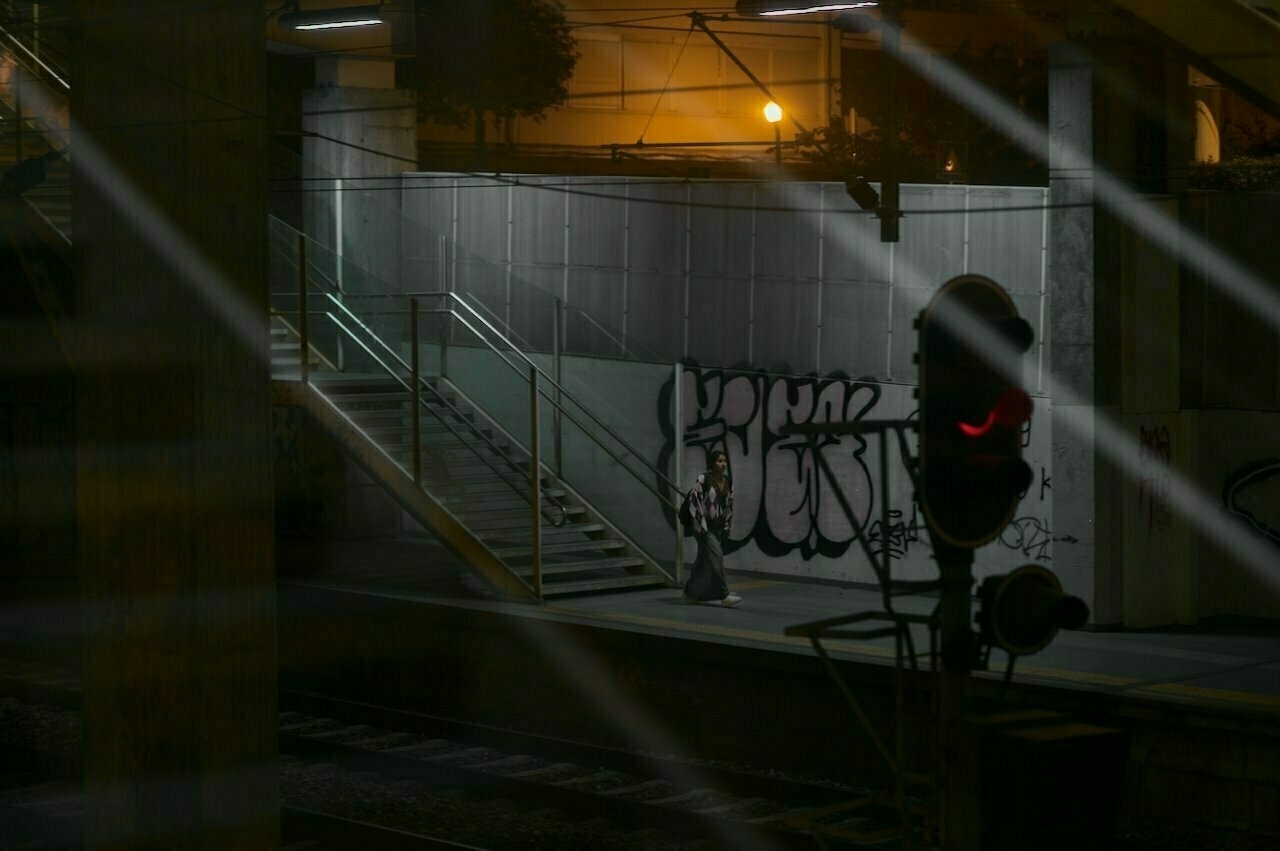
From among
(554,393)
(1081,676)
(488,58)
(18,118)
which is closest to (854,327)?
(554,393)

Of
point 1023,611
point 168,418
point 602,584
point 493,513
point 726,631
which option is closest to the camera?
point 1023,611

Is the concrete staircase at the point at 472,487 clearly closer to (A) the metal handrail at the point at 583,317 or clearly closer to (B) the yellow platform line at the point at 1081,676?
(A) the metal handrail at the point at 583,317

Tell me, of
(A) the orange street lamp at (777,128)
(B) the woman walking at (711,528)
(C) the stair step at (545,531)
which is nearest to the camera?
A: (B) the woman walking at (711,528)

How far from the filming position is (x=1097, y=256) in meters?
15.0

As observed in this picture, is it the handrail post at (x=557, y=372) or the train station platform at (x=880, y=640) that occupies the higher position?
the handrail post at (x=557, y=372)

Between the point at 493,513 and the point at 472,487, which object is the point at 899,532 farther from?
the point at 472,487

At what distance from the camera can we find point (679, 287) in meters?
19.2

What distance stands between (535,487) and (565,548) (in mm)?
948

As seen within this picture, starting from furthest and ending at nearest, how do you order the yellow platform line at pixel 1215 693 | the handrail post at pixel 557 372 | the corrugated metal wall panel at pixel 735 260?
the handrail post at pixel 557 372 → the corrugated metal wall panel at pixel 735 260 → the yellow platform line at pixel 1215 693

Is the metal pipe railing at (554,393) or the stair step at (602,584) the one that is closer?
the stair step at (602,584)

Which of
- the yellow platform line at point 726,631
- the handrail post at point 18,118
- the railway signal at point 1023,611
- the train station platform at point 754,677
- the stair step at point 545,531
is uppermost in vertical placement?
the handrail post at point 18,118

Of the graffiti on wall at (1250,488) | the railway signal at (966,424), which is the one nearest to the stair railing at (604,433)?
the graffiti on wall at (1250,488)

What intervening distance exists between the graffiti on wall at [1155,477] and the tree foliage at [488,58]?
45.2 feet

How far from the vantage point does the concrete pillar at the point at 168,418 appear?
9.23 meters
